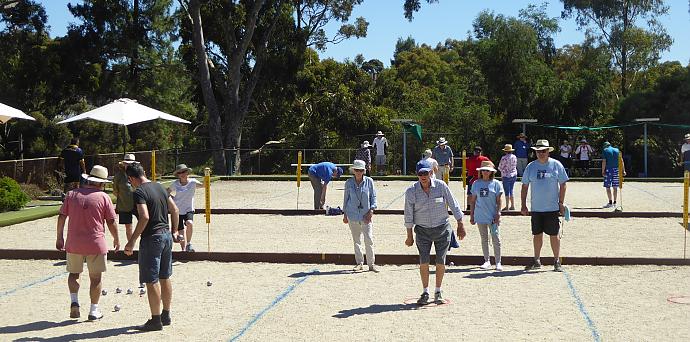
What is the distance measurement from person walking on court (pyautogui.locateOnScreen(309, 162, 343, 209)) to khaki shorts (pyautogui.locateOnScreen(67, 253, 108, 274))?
1014 centimetres

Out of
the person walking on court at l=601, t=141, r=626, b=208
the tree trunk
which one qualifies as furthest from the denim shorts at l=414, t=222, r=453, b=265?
the tree trunk

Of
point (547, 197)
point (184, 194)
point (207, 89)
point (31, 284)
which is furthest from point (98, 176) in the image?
point (207, 89)

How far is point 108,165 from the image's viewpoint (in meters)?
30.6

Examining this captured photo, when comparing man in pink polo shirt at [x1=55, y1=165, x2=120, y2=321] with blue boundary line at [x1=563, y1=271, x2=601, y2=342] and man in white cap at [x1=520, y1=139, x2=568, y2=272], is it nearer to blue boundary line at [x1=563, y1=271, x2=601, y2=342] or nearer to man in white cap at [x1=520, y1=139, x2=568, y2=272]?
blue boundary line at [x1=563, y1=271, x2=601, y2=342]

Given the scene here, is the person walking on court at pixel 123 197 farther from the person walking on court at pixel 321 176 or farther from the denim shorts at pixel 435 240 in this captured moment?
the person walking on court at pixel 321 176

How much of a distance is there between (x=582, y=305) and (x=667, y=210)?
11.6m

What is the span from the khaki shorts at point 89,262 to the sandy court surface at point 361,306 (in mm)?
568

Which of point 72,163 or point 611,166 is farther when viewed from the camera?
point 72,163

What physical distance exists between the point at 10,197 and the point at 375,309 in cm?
1373

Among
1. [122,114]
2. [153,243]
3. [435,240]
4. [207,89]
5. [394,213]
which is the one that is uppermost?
[207,89]

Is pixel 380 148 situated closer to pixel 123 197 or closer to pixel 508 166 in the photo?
pixel 508 166

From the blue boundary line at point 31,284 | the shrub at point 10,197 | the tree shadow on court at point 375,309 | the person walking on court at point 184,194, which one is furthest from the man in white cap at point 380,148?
the tree shadow on court at point 375,309

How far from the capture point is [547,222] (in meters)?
11.9

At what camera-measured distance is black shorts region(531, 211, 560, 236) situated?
11828mm
